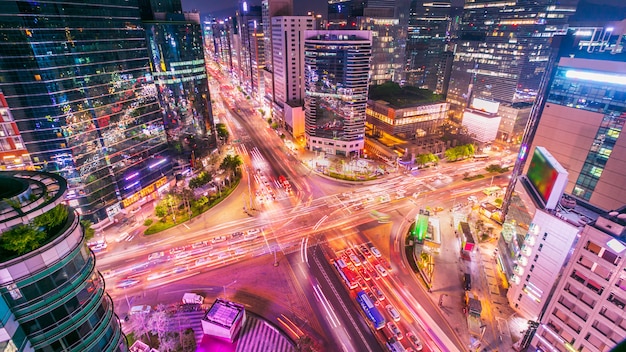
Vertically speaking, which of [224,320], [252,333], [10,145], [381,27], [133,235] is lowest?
[252,333]

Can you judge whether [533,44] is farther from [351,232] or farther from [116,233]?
[116,233]

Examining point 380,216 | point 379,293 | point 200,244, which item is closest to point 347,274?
point 379,293

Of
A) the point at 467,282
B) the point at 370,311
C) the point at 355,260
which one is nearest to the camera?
the point at 370,311

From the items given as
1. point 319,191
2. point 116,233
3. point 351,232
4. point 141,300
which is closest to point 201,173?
point 116,233

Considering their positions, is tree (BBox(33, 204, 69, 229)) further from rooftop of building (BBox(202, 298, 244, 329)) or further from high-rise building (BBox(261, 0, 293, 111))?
high-rise building (BBox(261, 0, 293, 111))

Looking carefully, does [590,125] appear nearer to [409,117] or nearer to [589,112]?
[589,112]

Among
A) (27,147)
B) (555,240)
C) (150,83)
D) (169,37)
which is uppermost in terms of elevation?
(169,37)

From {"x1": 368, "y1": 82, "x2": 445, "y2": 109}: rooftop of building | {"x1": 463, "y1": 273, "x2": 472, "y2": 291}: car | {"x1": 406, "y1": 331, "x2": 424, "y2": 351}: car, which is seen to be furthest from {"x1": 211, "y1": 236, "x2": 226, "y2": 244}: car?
{"x1": 368, "y1": 82, "x2": 445, "y2": 109}: rooftop of building

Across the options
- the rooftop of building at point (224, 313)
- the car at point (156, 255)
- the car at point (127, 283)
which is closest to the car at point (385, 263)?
the rooftop of building at point (224, 313)

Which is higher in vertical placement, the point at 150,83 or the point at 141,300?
the point at 150,83
